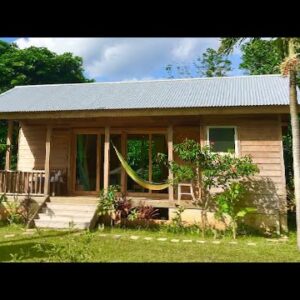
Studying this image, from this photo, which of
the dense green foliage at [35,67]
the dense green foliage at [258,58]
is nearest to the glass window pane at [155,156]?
the dense green foliage at [258,58]

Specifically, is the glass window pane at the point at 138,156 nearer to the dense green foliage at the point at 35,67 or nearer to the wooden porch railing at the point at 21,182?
the wooden porch railing at the point at 21,182

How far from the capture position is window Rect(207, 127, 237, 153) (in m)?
9.77

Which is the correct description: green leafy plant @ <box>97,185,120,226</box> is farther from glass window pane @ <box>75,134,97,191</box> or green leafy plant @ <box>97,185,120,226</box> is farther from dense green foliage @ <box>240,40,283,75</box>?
dense green foliage @ <box>240,40,283,75</box>

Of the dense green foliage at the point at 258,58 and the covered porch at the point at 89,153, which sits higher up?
the dense green foliage at the point at 258,58

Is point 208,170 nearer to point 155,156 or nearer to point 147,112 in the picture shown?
point 147,112

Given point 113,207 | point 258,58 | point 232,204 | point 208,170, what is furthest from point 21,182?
point 258,58

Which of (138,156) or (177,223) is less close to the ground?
(138,156)

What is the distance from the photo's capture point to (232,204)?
27.9 feet

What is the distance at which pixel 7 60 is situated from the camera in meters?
26.8

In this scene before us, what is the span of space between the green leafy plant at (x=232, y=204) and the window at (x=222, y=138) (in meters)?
1.33

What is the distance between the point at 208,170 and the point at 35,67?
24061 mm

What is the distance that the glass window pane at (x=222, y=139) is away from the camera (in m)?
9.77
